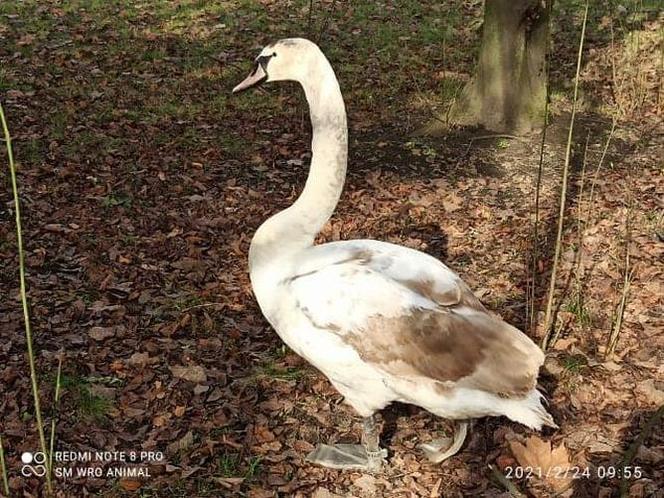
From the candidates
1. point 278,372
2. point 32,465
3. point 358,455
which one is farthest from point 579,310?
point 32,465

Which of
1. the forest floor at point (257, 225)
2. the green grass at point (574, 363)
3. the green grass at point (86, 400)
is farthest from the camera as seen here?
the green grass at point (574, 363)

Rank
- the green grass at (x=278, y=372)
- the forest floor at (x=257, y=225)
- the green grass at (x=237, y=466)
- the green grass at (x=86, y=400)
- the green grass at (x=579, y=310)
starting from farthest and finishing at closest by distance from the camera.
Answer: the green grass at (x=579, y=310) → the green grass at (x=278, y=372) → the green grass at (x=86, y=400) → the forest floor at (x=257, y=225) → the green grass at (x=237, y=466)

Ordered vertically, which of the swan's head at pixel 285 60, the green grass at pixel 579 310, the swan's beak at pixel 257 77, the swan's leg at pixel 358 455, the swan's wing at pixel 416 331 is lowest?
the swan's leg at pixel 358 455

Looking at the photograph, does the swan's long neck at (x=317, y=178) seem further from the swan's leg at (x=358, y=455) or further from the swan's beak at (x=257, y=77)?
the swan's leg at (x=358, y=455)

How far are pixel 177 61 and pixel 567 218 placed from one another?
18.1 feet

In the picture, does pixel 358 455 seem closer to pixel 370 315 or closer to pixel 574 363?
pixel 370 315

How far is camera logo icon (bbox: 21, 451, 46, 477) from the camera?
12.6 feet

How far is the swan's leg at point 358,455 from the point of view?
12.8 ft

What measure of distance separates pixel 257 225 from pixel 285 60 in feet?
8.75

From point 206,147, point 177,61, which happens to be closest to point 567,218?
point 206,147

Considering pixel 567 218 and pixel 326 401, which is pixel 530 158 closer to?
pixel 567 218

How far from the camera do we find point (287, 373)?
4656 millimetres
